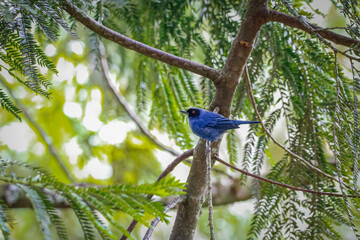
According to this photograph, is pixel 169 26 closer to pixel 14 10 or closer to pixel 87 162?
pixel 14 10

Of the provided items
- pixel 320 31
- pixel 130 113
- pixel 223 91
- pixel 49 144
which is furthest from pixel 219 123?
pixel 49 144

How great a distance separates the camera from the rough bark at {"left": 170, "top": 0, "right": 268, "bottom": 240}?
176 centimetres

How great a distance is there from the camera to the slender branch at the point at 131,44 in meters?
1.50

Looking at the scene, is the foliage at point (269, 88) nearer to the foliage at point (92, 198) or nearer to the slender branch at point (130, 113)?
the foliage at point (92, 198)

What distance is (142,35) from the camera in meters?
2.55

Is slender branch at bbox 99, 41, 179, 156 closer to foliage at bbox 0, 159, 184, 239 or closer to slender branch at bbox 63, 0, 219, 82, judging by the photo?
slender branch at bbox 63, 0, 219, 82

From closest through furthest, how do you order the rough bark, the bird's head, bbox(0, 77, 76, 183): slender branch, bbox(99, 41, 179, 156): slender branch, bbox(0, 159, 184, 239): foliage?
bbox(0, 159, 184, 239): foliage
the rough bark
the bird's head
bbox(99, 41, 179, 156): slender branch
bbox(0, 77, 76, 183): slender branch

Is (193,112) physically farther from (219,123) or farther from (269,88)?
(269,88)

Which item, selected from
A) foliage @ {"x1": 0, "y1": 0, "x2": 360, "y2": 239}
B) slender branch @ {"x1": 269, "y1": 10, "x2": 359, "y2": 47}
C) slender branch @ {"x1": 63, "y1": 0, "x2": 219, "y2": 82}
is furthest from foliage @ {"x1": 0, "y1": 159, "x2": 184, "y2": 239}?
slender branch @ {"x1": 269, "y1": 10, "x2": 359, "y2": 47}

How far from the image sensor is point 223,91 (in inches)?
71.7

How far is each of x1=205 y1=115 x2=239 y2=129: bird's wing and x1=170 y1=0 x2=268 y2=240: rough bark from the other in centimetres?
7

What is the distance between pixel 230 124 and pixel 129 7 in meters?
1.13

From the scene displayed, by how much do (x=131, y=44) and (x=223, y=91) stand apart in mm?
552

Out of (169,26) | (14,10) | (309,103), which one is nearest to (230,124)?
(309,103)
